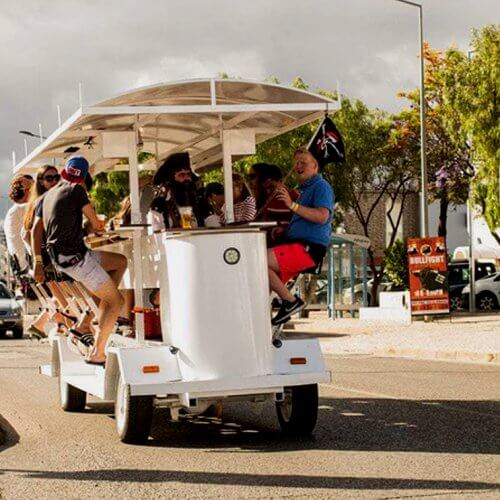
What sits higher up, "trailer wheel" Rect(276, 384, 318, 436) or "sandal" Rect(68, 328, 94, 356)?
"sandal" Rect(68, 328, 94, 356)

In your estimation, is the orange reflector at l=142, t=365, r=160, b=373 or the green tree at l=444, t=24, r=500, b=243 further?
the green tree at l=444, t=24, r=500, b=243

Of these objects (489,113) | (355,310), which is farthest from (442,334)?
(355,310)

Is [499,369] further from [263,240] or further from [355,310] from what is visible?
[355,310]

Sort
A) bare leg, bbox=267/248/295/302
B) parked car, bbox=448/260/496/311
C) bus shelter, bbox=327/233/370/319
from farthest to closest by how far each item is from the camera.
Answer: parked car, bbox=448/260/496/311 < bus shelter, bbox=327/233/370/319 < bare leg, bbox=267/248/295/302

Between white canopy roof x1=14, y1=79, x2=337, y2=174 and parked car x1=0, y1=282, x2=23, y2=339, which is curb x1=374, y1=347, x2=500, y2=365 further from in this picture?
parked car x1=0, y1=282, x2=23, y2=339

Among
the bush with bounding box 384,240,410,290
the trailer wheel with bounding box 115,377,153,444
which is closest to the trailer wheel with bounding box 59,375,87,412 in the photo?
the trailer wheel with bounding box 115,377,153,444

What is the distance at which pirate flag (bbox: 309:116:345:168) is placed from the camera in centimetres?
1177

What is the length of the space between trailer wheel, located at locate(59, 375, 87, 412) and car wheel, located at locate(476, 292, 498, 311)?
32243 mm

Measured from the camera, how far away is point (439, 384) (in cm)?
1614

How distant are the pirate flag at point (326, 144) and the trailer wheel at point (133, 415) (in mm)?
2909

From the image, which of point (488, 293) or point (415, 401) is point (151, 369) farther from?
point (488, 293)

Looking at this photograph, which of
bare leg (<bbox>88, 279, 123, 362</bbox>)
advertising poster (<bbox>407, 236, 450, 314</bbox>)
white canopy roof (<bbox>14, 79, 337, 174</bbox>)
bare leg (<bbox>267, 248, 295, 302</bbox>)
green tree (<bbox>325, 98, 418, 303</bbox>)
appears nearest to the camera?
white canopy roof (<bbox>14, 79, 337, 174</bbox>)

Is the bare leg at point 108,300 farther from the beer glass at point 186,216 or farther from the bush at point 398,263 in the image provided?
the bush at point 398,263

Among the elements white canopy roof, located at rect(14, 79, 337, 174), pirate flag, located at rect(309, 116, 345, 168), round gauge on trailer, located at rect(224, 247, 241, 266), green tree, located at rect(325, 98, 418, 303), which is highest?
green tree, located at rect(325, 98, 418, 303)
